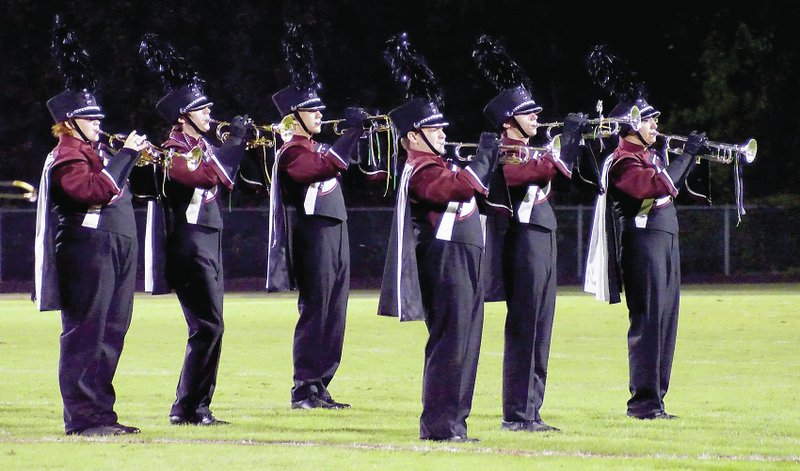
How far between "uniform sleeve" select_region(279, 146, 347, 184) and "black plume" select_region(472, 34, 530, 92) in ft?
4.17

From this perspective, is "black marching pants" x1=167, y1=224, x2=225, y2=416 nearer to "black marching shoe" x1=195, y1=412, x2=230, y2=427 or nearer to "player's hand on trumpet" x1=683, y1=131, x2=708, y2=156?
"black marching shoe" x1=195, y1=412, x2=230, y2=427

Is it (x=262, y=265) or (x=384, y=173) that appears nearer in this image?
(x=384, y=173)

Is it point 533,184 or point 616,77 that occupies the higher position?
point 616,77

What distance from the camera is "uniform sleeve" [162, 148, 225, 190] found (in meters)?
11.3

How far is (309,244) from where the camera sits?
12570 mm

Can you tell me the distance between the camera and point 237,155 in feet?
37.1

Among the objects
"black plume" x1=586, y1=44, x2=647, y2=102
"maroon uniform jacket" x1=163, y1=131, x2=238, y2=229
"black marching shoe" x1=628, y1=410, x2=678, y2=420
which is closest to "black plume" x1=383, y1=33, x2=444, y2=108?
"maroon uniform jacket" x1=163, y1=131, x2=238, y2=229

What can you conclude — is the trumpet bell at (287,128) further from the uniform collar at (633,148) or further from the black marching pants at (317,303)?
the uniform collar at (633,148)

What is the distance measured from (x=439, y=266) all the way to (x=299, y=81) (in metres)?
2.90

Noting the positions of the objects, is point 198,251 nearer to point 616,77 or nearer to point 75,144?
point 75,144

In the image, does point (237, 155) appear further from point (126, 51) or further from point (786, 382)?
point (126, 51)

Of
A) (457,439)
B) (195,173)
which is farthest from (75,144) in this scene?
(457,439)

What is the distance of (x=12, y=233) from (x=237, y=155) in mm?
23221

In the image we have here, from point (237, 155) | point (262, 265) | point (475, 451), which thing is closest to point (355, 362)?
point (237, 155)
